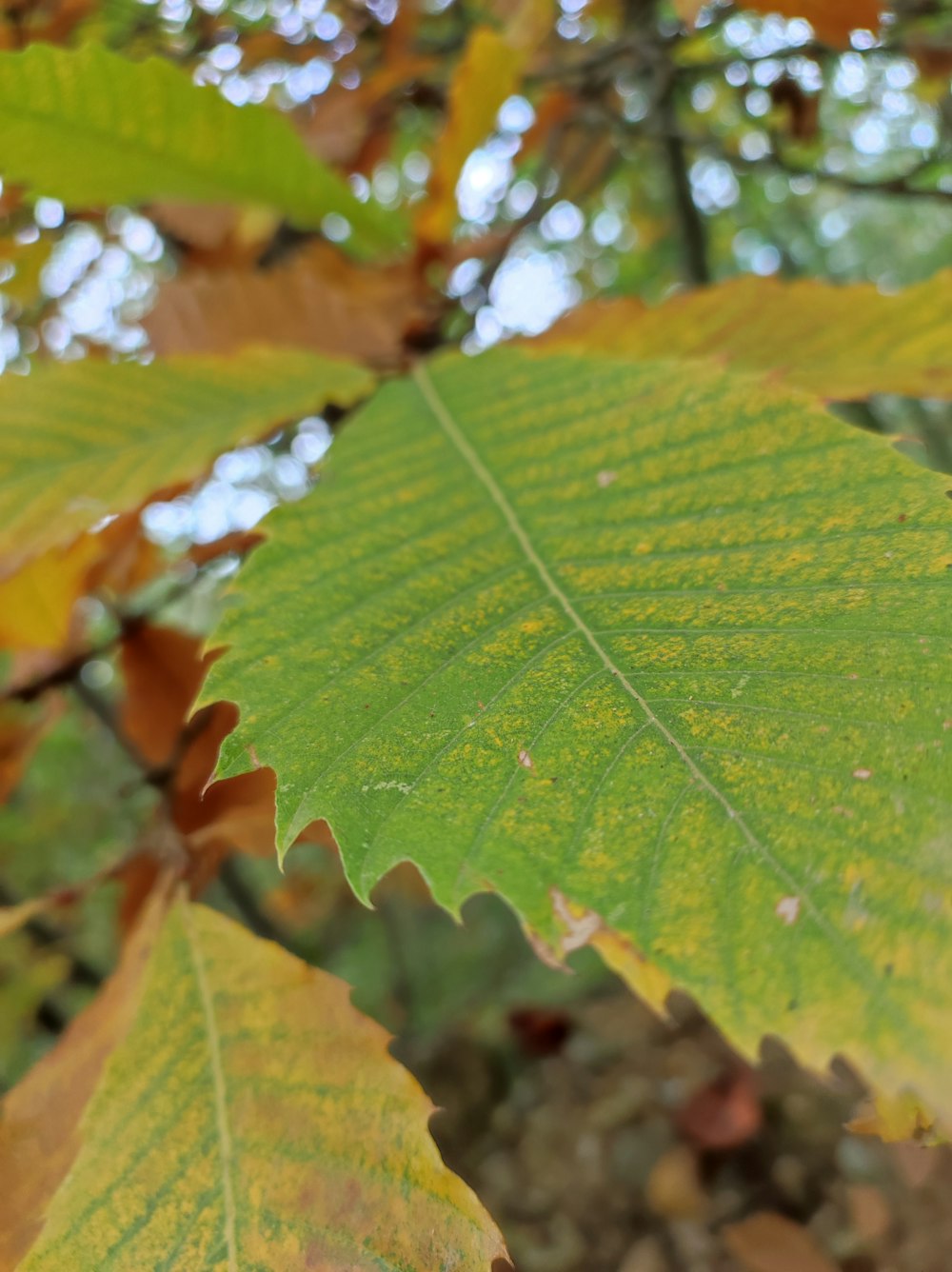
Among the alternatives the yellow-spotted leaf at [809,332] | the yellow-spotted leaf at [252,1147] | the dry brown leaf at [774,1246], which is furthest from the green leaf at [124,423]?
the dry brown leaf at [774,1246]

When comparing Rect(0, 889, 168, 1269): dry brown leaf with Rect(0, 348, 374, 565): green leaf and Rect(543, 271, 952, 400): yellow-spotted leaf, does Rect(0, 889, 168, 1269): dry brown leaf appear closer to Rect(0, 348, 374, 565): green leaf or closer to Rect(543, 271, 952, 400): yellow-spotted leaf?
Rect(0, 348, 374, 565): green leaf

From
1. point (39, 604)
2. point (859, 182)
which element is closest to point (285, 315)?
point (39, 604)

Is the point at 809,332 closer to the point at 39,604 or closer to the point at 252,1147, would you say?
the point at 252,1147

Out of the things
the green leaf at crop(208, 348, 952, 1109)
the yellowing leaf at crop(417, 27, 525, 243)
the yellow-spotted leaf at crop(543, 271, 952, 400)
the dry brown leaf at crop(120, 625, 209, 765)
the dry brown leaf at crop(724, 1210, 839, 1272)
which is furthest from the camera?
the dry brown leaf at crop(120, 625, 209, 765)

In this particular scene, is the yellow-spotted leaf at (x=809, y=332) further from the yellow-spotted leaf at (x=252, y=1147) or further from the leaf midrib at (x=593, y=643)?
the yellow-spotted leaf at (x=252, y=1147)

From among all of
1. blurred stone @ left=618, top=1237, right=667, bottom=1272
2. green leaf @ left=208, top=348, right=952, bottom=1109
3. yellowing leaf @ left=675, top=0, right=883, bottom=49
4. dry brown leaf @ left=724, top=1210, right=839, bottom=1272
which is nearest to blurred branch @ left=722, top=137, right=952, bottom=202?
yellowing leaf @ left=675, top=0, right=883, bottom=49

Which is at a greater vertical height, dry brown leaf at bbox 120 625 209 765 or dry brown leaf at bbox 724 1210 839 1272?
dry brown leaf at bbox 120 625 209 765
